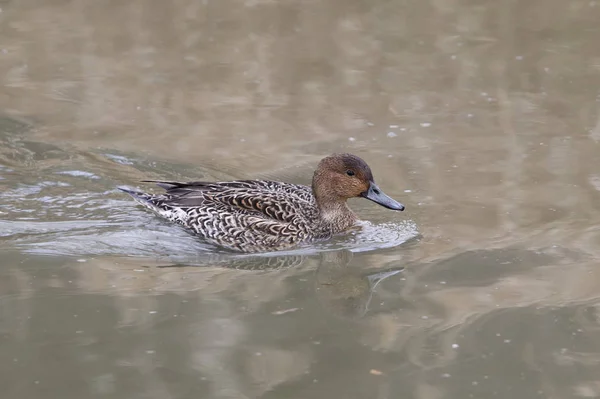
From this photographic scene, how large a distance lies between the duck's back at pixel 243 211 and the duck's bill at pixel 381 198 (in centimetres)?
46

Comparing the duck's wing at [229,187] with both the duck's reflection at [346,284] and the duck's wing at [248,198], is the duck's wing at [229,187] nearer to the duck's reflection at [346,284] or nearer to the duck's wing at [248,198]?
the duck's wing at [248,198]

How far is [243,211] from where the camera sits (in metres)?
8.52

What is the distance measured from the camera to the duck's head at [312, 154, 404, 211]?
848 centimetres

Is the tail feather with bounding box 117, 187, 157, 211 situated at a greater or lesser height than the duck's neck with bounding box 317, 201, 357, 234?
greater

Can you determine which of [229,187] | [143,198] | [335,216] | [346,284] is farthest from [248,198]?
[346,284]

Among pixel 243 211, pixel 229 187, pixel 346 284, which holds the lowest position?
pixel 346 284

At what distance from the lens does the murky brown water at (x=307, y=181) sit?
6.13 meters

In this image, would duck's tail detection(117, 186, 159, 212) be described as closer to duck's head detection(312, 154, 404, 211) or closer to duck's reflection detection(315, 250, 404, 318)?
duck's head detection(312, 154, 404, 211)

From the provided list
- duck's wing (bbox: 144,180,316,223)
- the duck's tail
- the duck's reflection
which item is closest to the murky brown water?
the duck's reflection

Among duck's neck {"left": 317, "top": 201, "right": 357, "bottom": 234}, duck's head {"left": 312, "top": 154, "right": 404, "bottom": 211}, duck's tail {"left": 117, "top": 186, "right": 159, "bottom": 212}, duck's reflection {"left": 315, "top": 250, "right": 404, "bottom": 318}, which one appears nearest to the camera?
duck's reflection {"left": 315, "top": 250, "right": 404, "bottom": 318}

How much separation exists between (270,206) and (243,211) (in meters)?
0.22

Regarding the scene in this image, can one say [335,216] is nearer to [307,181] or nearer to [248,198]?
[248,198]

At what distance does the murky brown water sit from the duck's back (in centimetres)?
18

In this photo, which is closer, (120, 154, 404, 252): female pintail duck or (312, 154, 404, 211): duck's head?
(120, 154, 404, 252): female pintail duck
